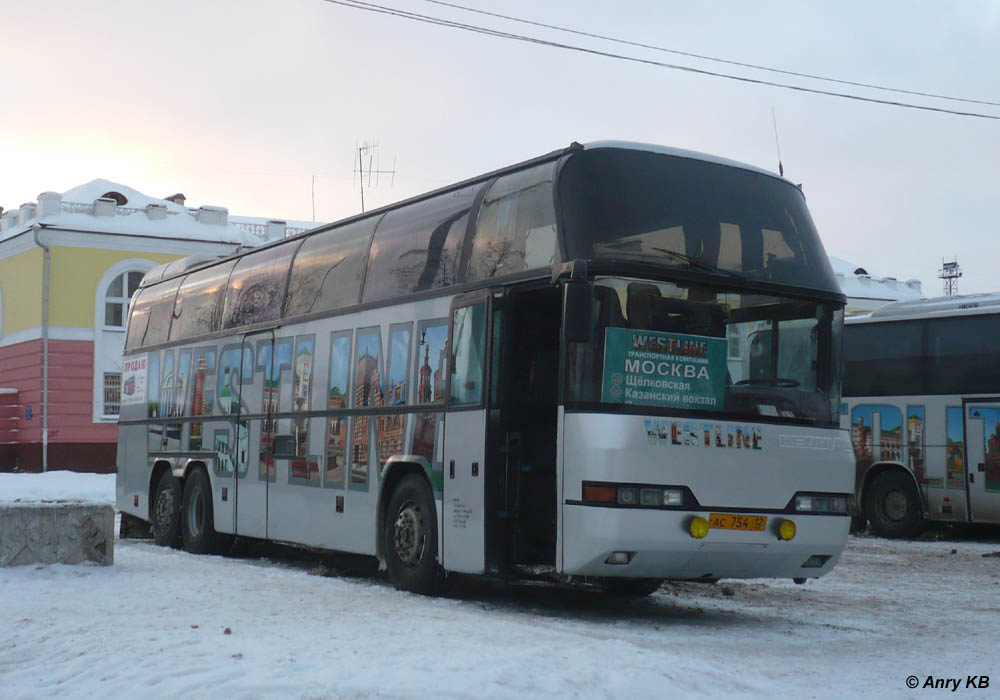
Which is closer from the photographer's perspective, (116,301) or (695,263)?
(695,263)

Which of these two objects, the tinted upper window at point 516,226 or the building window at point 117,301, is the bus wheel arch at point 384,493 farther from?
the building window at point 117,301

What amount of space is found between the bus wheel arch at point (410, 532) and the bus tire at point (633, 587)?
1781 millimetres

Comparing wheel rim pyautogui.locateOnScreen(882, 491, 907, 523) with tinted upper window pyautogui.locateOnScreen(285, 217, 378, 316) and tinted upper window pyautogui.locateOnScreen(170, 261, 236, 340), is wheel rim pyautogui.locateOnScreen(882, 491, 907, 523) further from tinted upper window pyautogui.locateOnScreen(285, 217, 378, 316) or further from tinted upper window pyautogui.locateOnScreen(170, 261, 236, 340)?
tinted upper window pyautogui.locateOnScreen(170, 261, 236, 340)

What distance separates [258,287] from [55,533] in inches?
179

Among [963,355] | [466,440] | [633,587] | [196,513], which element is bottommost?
[633,587]

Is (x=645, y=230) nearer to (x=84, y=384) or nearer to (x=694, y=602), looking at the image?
(x=694, y=602)

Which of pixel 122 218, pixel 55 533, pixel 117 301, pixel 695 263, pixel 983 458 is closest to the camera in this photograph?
pixel 695 263

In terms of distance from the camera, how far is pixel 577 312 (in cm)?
955

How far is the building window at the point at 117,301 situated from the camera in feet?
135

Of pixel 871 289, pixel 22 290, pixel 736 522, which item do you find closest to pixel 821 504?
pixel 736 522

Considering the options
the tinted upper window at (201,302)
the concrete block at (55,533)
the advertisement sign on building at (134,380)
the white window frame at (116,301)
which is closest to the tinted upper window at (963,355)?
the tinted upper window at (201,302)

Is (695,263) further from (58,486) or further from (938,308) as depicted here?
(58,486)

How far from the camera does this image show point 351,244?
13.8m

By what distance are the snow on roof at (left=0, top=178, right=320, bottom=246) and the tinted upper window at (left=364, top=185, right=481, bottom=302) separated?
99.5ft
